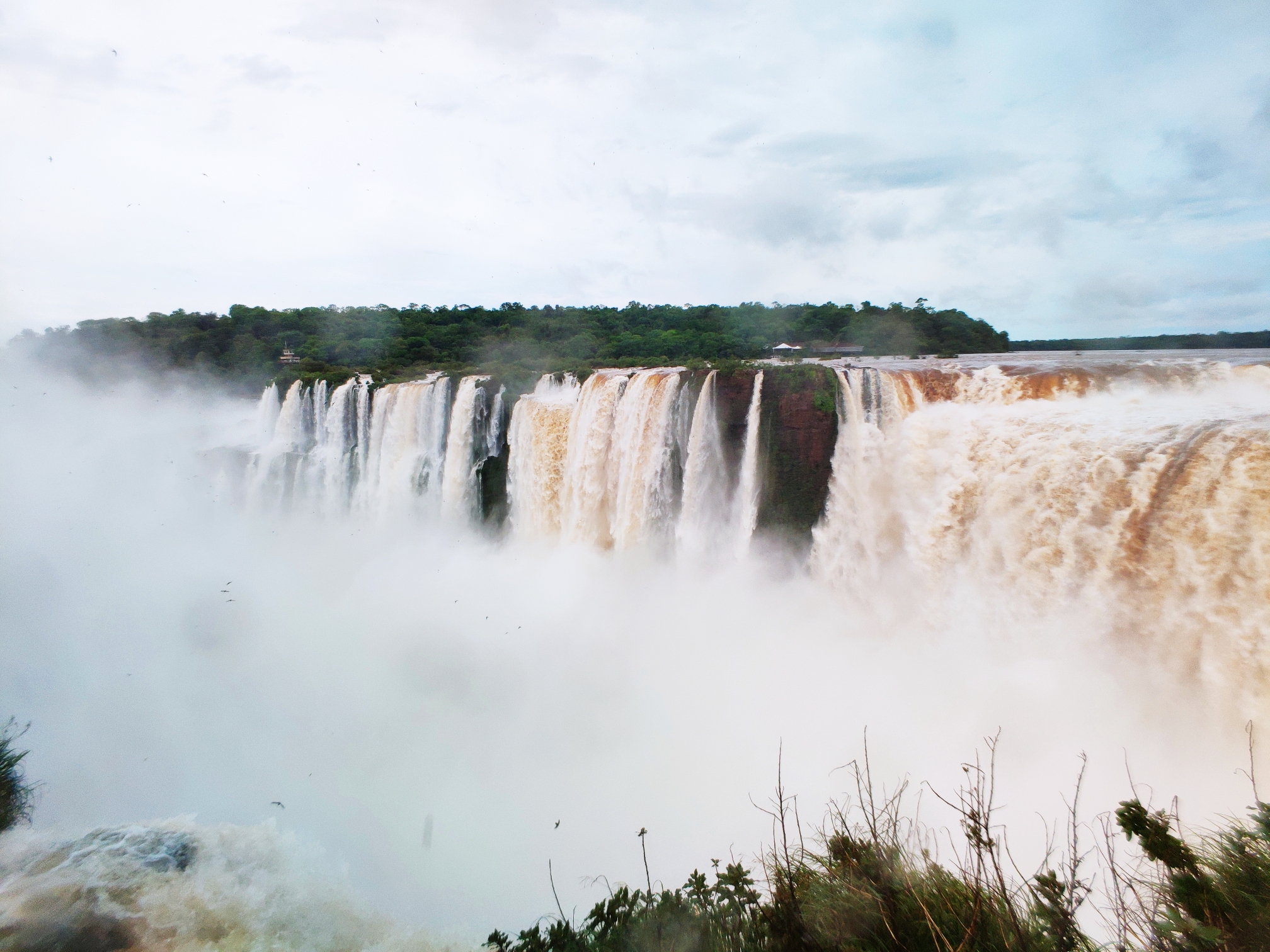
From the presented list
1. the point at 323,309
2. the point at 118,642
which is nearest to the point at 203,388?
the point at 323,309

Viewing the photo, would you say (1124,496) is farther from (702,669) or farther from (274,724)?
(274,724)

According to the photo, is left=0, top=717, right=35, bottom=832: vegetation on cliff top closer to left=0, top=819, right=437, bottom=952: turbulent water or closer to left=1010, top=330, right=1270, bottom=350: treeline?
left=0, top=819, right=437, bottom=952: turbulent water

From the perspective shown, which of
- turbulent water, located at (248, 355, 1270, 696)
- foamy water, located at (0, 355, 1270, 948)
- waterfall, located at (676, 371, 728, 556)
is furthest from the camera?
waterfall, located at (676, 371, 728, 556)

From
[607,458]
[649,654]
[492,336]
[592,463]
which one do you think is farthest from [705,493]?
[492,336]

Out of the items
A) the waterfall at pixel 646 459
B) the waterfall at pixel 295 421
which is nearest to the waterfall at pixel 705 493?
the waterfall at pixel 646 459

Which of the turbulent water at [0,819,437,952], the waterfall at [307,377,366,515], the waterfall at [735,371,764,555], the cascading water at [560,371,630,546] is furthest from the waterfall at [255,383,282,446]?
the waterfall at [735,371,764,555]

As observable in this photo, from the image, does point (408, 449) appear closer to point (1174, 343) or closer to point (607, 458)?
point (607, 458)
